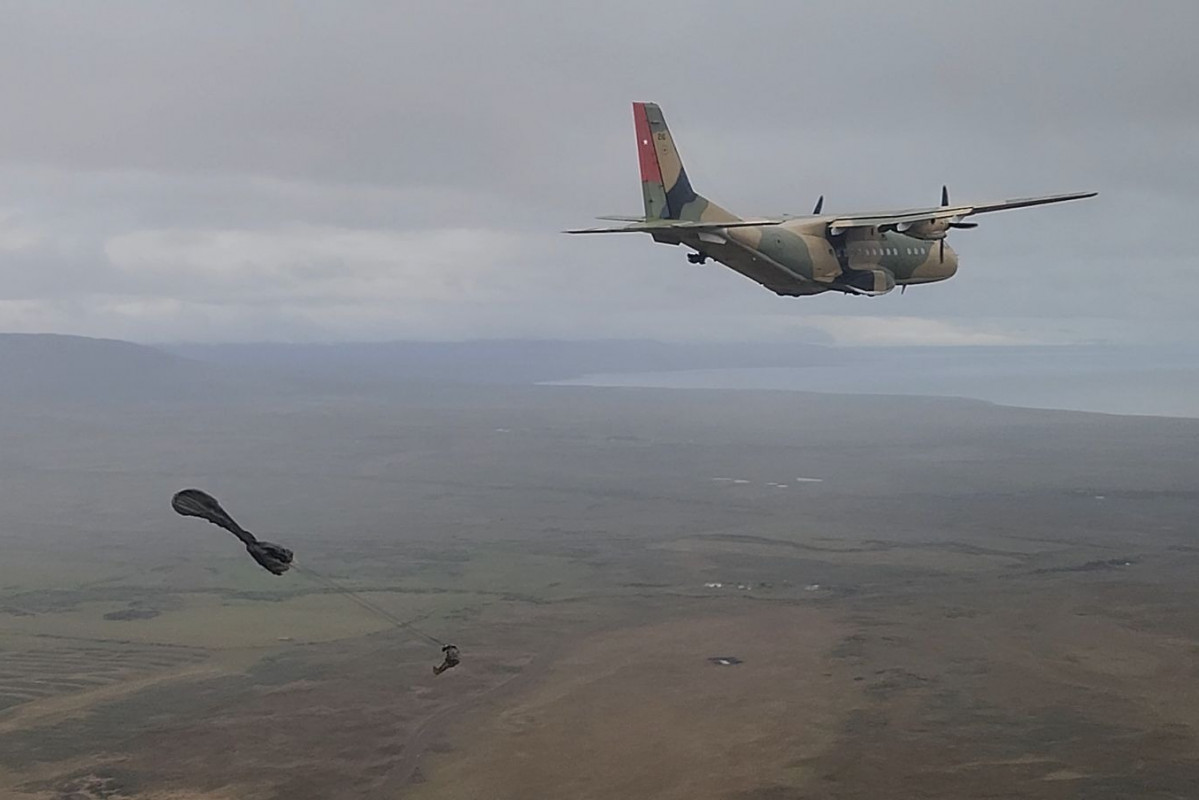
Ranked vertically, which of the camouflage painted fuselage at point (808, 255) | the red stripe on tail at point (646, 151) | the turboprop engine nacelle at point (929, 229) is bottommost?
the camouflage painted fuselage at point (808, 255)

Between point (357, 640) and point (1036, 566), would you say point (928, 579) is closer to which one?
point (1036, 566)

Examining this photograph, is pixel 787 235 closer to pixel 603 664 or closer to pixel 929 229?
pixel 929 229

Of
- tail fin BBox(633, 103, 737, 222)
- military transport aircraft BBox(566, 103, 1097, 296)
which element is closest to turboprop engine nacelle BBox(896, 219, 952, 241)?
military transport aircraft BBox(566, 103, 1097, 296)

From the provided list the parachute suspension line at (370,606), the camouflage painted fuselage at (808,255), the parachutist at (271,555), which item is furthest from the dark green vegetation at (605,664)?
the parachutist at (271,555)

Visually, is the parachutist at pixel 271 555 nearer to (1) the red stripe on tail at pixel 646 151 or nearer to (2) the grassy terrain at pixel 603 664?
(1) the red stripe on tail at pixel 646 151

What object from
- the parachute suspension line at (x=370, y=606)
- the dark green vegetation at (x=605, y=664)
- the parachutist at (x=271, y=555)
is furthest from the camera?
the parachute suspension line at (x=370, y=606)

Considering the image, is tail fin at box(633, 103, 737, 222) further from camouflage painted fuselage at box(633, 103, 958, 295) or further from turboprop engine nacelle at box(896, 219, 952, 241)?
turboprop engine nacelle at box(896, 219, 952, 241)

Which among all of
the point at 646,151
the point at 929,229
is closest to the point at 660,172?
the point at 646,151
